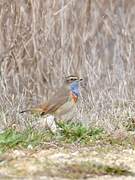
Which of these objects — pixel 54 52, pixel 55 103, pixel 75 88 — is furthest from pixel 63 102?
pixel 54 52

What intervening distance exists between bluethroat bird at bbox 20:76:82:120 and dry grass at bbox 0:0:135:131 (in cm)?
50

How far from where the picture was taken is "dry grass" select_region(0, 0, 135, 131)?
956 cm

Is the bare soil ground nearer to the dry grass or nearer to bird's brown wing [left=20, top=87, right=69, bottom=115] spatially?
bird's brown wing [left=20, top=87, right=69, bottom=115]

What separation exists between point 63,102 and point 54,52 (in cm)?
163

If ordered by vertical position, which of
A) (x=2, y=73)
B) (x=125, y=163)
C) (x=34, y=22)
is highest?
(x=34, y=22)

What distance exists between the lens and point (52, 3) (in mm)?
9844

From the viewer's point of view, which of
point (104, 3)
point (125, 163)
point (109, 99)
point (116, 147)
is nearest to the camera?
point (125, 163)

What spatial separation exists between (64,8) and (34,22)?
0.53 meters

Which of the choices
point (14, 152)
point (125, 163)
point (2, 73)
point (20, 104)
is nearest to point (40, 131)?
point (14, 152)

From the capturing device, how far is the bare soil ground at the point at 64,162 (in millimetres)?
5203

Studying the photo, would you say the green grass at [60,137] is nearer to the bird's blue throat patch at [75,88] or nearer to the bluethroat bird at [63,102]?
the bluethroat bird at [63,102]

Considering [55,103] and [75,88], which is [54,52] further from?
[55,103]

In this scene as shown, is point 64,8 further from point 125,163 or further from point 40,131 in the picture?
point 125,163

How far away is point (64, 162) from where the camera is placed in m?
5.53
